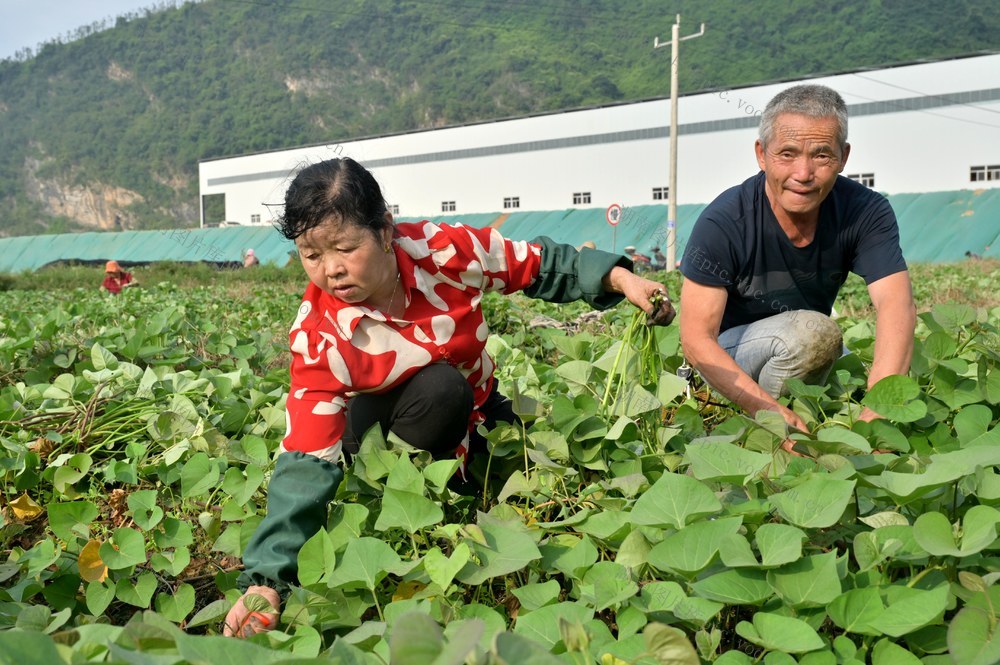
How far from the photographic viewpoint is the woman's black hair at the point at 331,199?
1648mm

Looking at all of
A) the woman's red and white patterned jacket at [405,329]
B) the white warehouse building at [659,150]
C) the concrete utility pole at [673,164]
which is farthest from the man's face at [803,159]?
the concrete utility pole at [673,164]

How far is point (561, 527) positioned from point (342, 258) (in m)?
0.65

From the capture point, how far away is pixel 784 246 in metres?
2.33

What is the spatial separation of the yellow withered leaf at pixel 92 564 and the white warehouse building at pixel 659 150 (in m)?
15.4

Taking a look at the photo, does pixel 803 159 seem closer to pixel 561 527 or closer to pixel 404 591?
pixel 561 527

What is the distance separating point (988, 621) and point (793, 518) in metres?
0.25

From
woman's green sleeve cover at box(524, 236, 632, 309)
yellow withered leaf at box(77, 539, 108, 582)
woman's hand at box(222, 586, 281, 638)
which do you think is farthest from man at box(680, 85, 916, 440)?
yellow withered leaf at box(77, 539, 108, 582)

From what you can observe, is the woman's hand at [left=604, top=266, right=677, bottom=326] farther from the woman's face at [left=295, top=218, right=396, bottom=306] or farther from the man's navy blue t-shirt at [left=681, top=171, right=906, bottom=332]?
the woman's face at [left=295, top=218, right=396, bottom=306]

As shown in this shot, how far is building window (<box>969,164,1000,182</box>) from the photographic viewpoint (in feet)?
72.1

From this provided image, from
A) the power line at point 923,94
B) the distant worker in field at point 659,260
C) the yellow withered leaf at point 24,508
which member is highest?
the power line at point 923,94

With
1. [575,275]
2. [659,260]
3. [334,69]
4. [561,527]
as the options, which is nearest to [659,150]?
[659,260]

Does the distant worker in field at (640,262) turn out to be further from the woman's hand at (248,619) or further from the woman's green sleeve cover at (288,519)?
the woman's hand at (248,619)

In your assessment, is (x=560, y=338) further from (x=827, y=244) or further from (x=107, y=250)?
(x=107, y=250)

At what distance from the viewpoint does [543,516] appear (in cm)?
176
